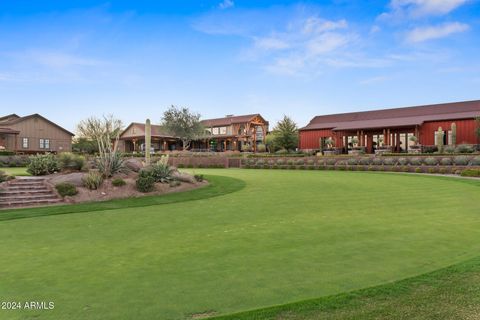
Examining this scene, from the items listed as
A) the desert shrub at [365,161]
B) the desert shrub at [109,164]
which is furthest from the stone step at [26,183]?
the desert shrub at [365,161]

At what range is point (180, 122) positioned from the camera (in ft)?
156

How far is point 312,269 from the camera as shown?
4641 millimetres

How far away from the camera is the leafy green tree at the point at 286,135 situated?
4072 cm

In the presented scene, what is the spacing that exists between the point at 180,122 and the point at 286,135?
15129 millimetres

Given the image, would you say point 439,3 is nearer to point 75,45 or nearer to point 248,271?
point 248,271

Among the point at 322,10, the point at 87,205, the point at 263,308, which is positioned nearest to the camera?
the point at 263,308

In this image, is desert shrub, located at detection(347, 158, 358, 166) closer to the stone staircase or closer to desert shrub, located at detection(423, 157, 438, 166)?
desert shrub, located at detection(423, 157, 438, 166)

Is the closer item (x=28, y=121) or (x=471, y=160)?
(x=471, y=160)

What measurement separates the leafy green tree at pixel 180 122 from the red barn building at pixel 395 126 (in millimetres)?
14972

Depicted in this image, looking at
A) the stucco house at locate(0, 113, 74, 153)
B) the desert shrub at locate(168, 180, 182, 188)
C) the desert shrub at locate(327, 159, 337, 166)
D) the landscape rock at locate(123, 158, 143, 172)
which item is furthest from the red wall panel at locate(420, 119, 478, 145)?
the stucco house at locate(0, 113, 74, 153)

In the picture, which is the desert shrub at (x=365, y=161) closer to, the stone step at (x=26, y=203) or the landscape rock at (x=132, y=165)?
A: the landscape rock at (x=132, y=165)

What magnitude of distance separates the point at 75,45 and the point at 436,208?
2134 centimetres

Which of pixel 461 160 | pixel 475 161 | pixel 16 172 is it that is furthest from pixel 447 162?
pixel 16 172

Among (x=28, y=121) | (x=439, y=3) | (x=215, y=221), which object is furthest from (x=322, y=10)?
(x=28, y=121)
